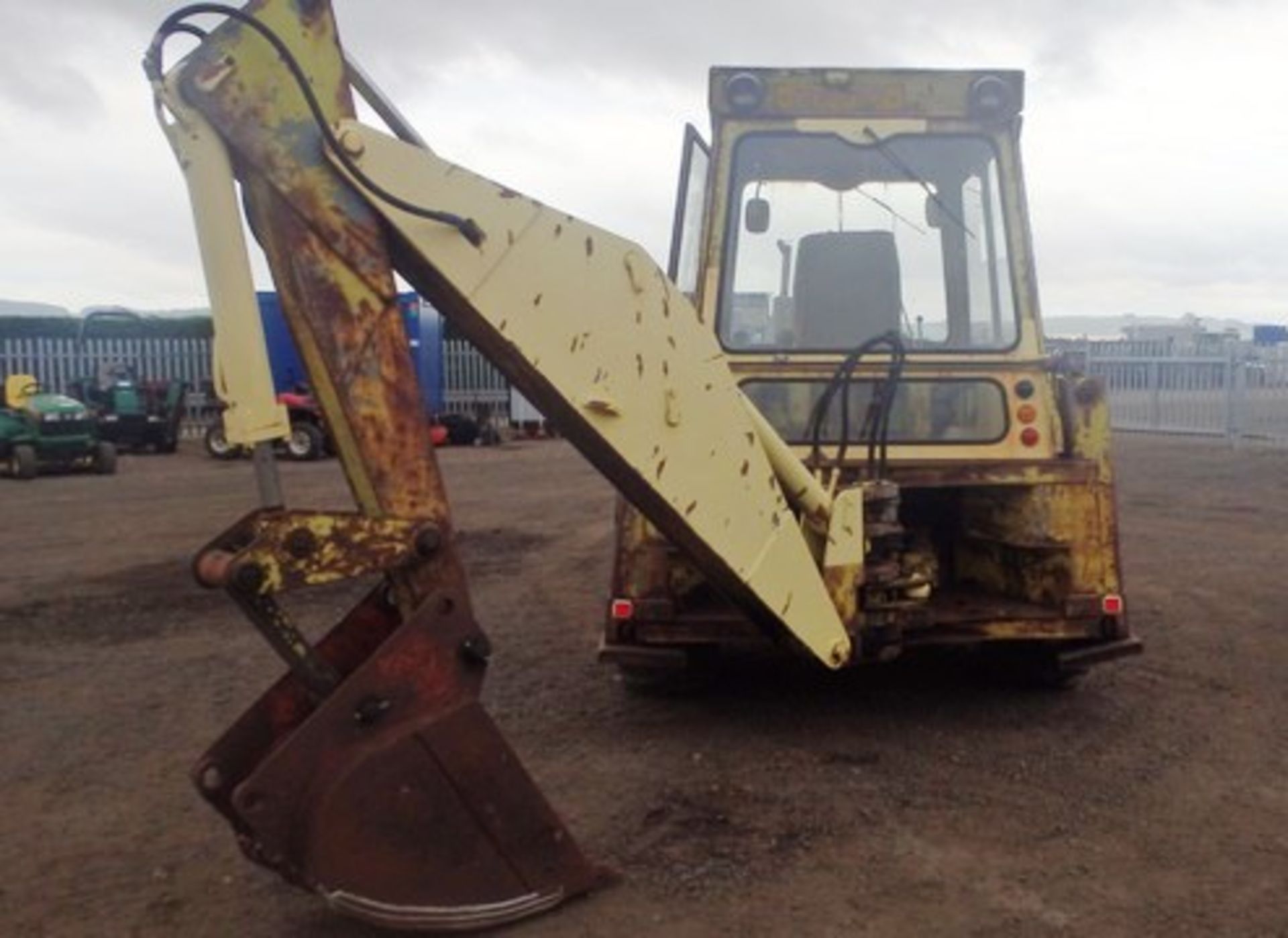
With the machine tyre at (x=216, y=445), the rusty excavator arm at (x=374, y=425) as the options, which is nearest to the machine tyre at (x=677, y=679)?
the rusty excavator arm at (x=374, y=425)

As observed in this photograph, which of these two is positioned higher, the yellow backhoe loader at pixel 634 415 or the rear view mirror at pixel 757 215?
the rear view mirror at pixel 757 215

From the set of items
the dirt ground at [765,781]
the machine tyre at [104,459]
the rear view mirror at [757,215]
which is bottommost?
the dirt ground at [765,781]

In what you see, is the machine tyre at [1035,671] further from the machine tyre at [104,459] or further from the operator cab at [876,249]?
the machine tyre at [104,459]

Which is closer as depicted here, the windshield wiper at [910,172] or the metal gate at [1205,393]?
the windshield wiper at [910,172]

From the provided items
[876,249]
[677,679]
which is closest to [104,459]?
[677,679]

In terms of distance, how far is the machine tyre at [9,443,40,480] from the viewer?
56.4 feet

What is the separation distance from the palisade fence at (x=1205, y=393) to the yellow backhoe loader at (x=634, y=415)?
48.4ft

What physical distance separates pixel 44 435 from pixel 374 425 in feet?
51.2

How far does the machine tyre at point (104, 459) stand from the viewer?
58.7 ft

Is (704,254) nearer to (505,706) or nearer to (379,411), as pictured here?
(505,706)

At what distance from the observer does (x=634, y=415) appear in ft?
13.1

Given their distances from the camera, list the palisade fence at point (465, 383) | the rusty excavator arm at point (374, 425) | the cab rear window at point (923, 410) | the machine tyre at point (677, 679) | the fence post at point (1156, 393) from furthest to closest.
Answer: the palisade fence at point (465, 383) < the fence post at point (1156, 393) < the machine tyre at point (677, 679) < the cab rear window at point (923, 410) < the rusty excavator arm at point (374, 425)

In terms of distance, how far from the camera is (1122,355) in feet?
87.6

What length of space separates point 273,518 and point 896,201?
368 cm
